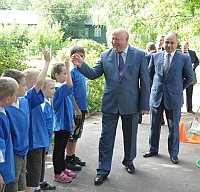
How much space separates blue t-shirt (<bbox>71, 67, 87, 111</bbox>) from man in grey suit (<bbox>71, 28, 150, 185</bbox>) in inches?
8.6

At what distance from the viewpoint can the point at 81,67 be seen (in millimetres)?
5051

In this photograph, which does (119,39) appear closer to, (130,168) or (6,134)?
(130,168)

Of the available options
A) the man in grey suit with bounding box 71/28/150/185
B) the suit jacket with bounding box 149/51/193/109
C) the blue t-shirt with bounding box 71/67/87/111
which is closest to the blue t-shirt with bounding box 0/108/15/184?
the man in grey suit with bounding box 71/28/150/185

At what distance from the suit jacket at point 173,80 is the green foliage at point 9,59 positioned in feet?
8.53

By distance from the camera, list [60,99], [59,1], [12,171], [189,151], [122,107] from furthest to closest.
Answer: [59,1], [189,151], [122,107], [60,99], [12,171]

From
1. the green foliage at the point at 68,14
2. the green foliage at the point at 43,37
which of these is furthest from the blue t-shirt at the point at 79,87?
the green foliage at the point at 68,14

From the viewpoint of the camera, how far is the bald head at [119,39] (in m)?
5.10

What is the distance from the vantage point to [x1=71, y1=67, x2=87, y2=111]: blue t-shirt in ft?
17.4

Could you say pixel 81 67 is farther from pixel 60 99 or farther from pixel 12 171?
pixel 12 171

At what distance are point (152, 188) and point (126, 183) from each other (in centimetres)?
37

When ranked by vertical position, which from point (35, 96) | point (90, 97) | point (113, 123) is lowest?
point (90, 97)

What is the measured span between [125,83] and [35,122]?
169 centimetres

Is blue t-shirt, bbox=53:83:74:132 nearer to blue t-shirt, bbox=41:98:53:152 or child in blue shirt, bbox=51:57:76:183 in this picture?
child in blue shirt, bbox=51:57:76:183

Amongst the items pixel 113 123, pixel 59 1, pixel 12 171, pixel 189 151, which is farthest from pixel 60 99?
pixel 59 1
